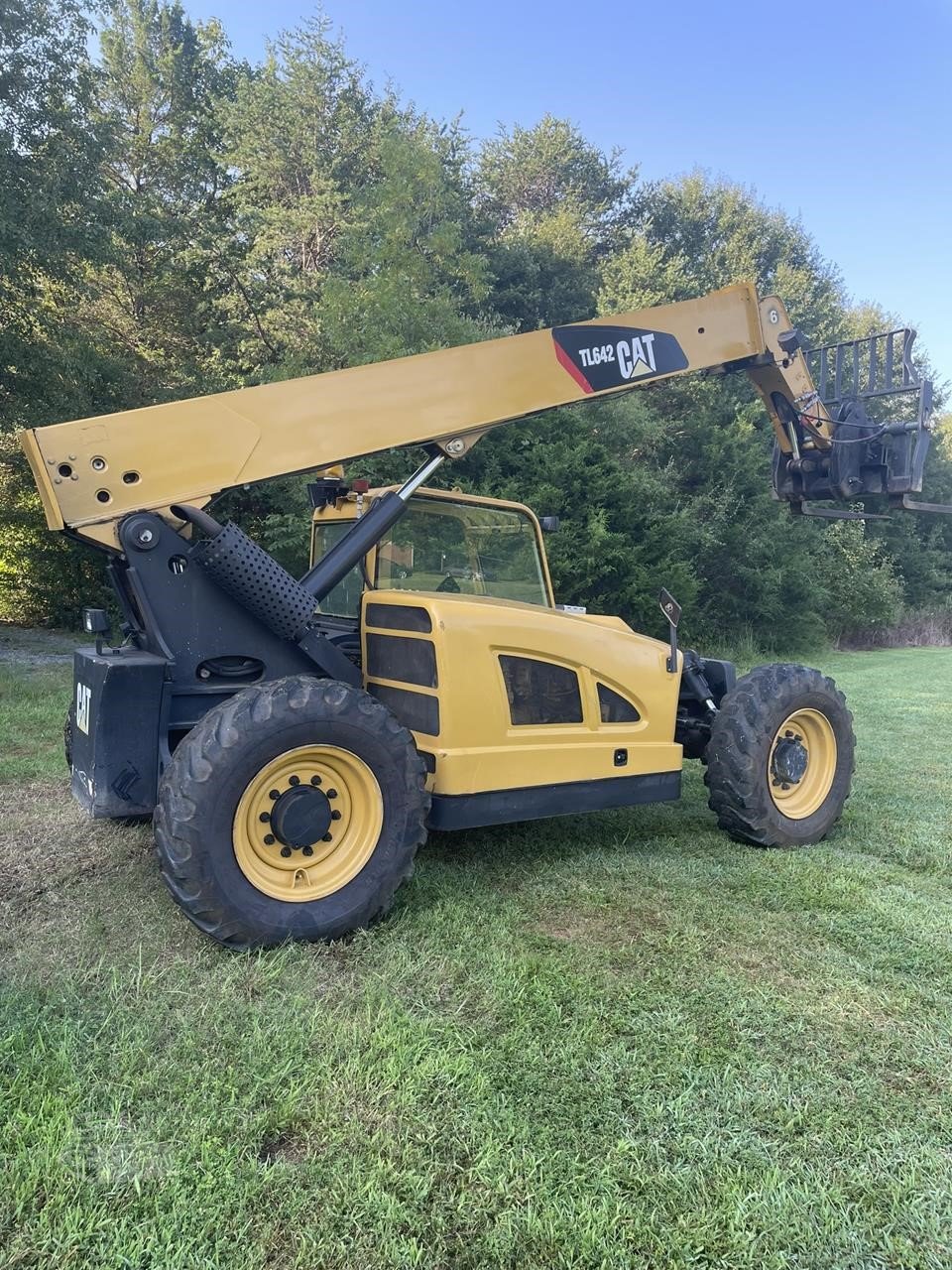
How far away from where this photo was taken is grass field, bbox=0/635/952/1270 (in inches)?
72.7

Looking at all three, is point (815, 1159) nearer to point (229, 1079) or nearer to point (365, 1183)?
point (365, 1183)

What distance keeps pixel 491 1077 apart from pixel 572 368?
339cm

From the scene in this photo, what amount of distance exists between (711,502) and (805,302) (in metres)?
11.3

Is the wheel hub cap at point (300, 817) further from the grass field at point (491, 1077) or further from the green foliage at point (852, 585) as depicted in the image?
the green foliage at point (852, 585)

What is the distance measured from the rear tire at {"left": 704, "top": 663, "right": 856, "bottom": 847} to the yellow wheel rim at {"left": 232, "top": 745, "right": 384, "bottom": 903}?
6.97 ft

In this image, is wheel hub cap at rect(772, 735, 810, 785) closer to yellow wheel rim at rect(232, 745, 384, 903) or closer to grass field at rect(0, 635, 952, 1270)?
grass field at rect(0, 635, 952, 1270)

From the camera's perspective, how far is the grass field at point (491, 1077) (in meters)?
1.85

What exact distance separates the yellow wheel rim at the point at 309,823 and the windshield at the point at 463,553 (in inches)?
55.2

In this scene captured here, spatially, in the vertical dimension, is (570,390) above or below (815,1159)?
above

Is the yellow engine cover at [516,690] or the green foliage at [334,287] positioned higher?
the green foliage at [334,287]

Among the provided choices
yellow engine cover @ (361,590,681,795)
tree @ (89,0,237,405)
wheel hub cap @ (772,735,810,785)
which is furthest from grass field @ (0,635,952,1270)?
tree @ (89,0,237,405)

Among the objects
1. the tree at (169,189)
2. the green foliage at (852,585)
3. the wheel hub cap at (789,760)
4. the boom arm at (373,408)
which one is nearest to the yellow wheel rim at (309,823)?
the boom arm at (373,408)

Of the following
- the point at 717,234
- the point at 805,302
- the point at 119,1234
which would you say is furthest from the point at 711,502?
the point at 119,1234

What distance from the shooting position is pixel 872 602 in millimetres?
23766
